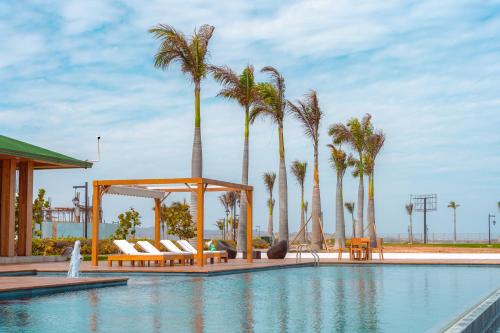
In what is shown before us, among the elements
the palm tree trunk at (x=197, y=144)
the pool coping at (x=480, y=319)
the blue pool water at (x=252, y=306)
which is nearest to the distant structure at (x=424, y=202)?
the palm tree trunk at (x=197, y=144)

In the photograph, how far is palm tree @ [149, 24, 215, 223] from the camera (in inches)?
1068

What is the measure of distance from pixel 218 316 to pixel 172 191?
48.3 ft

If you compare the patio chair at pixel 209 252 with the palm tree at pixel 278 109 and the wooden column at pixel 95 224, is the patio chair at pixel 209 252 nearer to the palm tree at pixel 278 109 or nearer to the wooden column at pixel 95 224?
the wooden column at pixel 95 224

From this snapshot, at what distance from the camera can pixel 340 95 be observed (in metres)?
30.1

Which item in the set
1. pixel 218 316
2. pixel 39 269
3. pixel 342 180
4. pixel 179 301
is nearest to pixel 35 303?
pixel 179 301

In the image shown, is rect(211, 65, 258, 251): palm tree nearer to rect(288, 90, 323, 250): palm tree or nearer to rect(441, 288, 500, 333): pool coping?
rect(288, 90, 323, 250): palm tree

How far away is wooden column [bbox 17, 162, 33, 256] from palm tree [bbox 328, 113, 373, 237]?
72.3 feet

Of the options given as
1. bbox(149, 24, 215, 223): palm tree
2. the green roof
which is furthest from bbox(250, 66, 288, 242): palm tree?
the green roof

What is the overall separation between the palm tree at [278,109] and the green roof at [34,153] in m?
10.6

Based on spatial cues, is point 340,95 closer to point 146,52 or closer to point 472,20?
point 146,52

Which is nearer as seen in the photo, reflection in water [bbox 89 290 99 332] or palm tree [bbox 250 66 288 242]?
reflection in water [bbox 89 290 99 332]

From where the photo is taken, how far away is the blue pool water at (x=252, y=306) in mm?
8492

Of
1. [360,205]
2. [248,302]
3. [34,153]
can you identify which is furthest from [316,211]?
[248,302]

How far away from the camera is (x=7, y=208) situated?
70.7 ft
